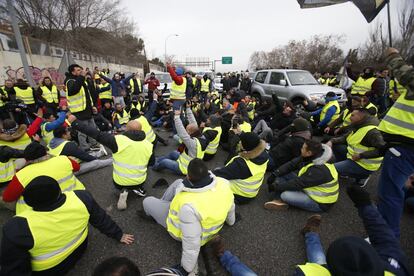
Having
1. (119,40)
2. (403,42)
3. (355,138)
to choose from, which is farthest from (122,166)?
(119,40)

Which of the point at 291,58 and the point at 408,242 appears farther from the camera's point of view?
the point at 291,58

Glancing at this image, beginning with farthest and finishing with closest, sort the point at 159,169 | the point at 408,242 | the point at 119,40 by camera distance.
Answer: the point at 119,40
the point at 159,169
the point at 408,242

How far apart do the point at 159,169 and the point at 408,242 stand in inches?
155

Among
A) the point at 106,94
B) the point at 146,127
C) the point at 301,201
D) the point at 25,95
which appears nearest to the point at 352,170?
the point at 301,201

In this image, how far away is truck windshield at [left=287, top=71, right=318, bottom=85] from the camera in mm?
8836

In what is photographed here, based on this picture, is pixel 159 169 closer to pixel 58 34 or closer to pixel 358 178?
pixel 358 178

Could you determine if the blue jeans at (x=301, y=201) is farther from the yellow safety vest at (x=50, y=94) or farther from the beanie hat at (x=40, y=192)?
the yellow safety vest at (x=50, y=94)

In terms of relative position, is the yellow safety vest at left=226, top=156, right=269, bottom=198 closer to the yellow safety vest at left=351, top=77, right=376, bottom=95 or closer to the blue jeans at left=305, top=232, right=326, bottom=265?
the blue jeans at left=305, top=232, right=326, bottom=265

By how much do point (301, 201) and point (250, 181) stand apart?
2.54ft

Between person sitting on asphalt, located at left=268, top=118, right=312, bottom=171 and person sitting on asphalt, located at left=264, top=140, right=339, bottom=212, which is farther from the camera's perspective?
person sitting on asphalt, located at left=268, top=118, right=312, bottom=171

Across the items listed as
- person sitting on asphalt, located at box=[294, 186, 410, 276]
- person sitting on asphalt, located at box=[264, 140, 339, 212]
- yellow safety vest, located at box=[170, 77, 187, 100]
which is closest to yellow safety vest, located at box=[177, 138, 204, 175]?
person sitting on asphalt, located at box=[264, 140, 339, 212]

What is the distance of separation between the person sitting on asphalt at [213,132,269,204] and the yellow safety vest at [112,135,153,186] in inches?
43.5

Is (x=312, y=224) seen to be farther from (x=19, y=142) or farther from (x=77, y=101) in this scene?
(x=77, y=101)

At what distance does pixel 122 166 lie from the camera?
10.4ft
